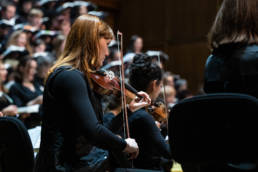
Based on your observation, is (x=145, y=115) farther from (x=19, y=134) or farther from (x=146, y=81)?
(x=19, y=134)

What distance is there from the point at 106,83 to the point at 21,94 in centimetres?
254

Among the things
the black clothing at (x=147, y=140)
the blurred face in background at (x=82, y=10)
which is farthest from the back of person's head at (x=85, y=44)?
the blurred face in background at (x=82, y=10)

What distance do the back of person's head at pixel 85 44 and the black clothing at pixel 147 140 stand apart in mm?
450

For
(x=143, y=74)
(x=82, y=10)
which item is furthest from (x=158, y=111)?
(x=82, y=10)

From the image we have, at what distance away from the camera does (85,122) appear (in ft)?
4.36

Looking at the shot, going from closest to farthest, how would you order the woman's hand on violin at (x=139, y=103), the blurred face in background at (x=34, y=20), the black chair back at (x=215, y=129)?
the black chair back at (x=215, y=129) < the woman's hand on violin at (x=139, y=103) < the blurred face in background at (x=34, y=20)

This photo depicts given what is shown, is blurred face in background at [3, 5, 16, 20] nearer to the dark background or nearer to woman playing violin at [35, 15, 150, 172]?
the dark background

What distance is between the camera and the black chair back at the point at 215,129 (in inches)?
44.2

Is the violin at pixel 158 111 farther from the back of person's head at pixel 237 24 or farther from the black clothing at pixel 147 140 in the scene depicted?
the back of person's head at pixel 237 24

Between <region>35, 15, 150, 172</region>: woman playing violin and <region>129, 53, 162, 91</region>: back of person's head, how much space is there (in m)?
0.58

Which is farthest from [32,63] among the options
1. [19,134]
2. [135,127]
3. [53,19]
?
[19,134]

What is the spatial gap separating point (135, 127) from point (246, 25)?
2.55 feet

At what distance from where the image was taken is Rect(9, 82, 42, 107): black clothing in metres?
3.88

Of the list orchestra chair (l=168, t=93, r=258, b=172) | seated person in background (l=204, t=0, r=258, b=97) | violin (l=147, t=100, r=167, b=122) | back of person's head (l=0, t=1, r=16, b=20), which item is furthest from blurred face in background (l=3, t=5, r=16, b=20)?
orchestra chair (l=168, t=93, r=258, b=172)
